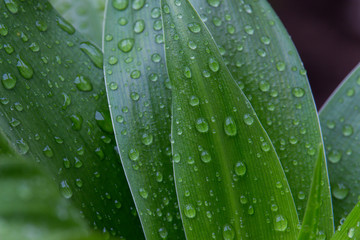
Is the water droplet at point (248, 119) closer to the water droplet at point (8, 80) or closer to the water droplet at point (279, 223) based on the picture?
the water droplet at point (279, 223)

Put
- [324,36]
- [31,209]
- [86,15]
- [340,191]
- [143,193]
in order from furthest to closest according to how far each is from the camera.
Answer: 1. [324,36]
2. [86,15]
3. [340,191]
4. [143,193]
5. [31,209]

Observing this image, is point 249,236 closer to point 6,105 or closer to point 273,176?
point 273,176

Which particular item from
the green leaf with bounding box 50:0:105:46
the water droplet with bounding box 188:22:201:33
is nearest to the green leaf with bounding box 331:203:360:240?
the water droplet with bounding box 188:22:201:33

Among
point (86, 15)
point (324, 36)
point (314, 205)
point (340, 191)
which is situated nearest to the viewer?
point (314, 205)

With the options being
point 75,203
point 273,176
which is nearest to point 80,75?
point 75,203

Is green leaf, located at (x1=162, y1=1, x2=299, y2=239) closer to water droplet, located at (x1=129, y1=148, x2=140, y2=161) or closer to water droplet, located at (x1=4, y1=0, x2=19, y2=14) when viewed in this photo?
water droplet, located at (x1=129, y1=148, x2=140, y2=161)

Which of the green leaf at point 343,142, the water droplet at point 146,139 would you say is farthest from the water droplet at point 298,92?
the water droplet at point 146,139

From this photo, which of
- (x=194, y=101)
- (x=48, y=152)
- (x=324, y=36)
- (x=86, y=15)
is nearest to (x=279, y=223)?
(x=194, y=101)

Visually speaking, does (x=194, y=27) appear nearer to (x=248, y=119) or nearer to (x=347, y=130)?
(x=248, y=119)
